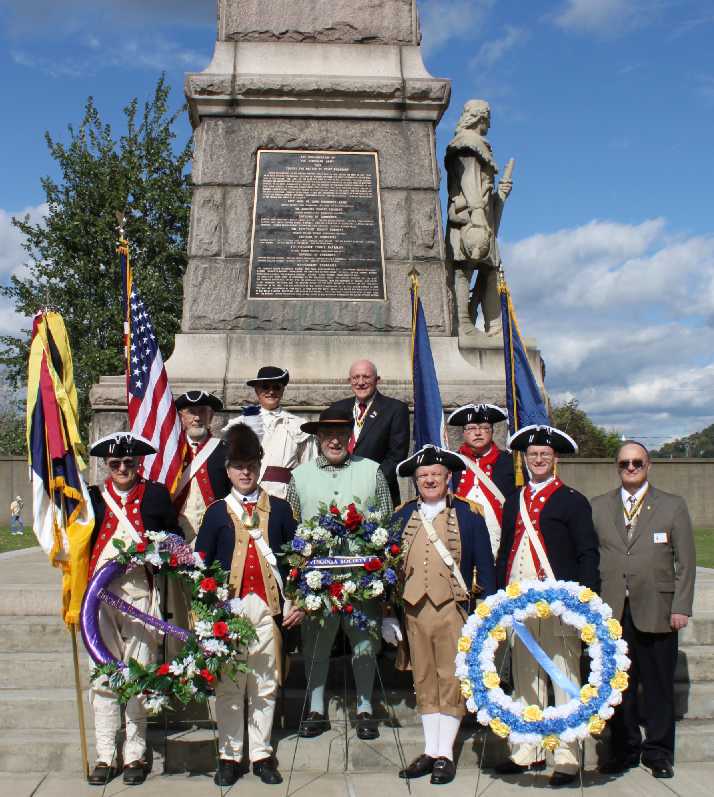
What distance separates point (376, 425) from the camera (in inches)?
269

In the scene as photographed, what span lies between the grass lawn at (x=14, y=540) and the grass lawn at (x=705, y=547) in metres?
10.8

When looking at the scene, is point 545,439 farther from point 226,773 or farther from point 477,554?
point 226,773

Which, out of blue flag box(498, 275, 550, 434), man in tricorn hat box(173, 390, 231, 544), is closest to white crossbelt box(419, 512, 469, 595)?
man in tricorn hat box(173, 390, 231, 544)

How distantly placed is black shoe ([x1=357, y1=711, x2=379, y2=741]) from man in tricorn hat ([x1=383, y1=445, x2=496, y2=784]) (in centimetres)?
32

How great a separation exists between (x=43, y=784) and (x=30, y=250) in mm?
24180

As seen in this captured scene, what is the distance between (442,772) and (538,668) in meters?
0.80

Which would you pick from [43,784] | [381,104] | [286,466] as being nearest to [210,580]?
[43,784]

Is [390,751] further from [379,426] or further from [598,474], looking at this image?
[598,474]

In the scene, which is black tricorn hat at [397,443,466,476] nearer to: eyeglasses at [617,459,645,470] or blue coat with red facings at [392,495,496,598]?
blue coat with red facings at [392,495,496,598]

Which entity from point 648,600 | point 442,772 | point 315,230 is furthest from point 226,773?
point 315,230

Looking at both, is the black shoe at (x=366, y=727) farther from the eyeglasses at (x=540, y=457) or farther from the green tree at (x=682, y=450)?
the green tree at (x=682, y=450)

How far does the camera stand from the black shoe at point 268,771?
5.05m

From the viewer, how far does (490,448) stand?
20.9ft

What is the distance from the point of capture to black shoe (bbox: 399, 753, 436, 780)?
16.8 ft
